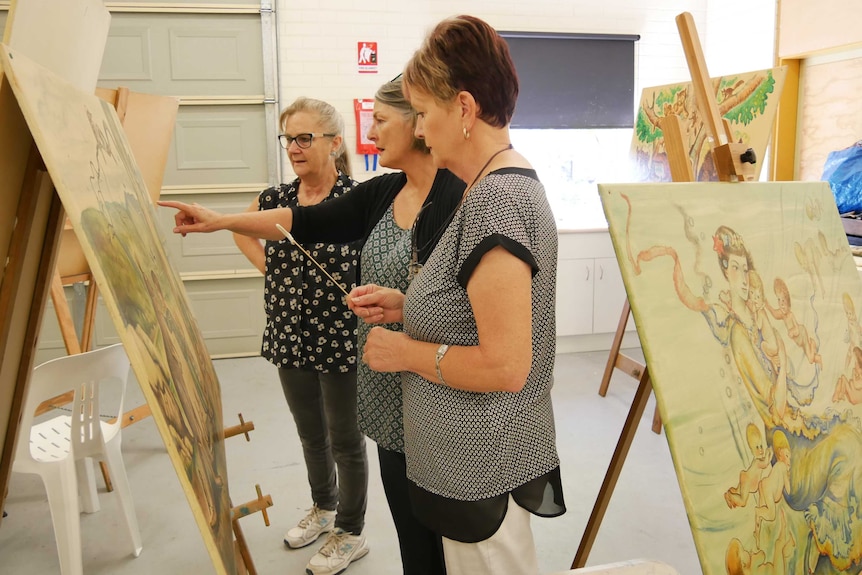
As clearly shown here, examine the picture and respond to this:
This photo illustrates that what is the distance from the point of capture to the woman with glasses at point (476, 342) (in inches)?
41.4

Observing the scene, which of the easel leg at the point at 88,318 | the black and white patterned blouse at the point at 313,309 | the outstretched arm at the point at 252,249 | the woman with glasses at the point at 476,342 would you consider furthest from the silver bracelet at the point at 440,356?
the easel leg at the point at 88,318

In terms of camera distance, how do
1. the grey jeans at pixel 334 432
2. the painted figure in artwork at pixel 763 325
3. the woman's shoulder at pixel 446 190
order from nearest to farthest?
1. the painted figure in artwork at pixel 763 325
2. the woman's shoulder at pixel 446 190
3. the grey jeans at pixel 334 432

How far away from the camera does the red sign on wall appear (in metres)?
4.59

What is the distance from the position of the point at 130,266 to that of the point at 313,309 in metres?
1.18

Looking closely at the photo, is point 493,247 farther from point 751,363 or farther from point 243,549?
point 243,549

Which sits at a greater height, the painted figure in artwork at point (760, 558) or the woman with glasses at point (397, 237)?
the woman with glasses at point (397, 237)

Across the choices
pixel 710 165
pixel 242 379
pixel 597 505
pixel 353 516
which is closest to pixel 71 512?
pixel 353 516

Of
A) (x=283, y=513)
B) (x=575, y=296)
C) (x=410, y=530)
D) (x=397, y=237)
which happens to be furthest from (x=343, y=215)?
(x=575, y=296)

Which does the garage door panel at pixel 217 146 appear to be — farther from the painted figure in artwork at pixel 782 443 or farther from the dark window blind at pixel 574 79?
the painted figure in artwork at pixel 782 443

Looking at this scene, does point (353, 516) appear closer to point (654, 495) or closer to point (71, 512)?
point (71, 512)

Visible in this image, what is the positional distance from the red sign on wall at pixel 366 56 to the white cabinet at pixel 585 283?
1684 mm

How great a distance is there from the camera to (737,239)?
133 centimetres

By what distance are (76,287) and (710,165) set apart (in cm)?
296

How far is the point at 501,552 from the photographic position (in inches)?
45.4
